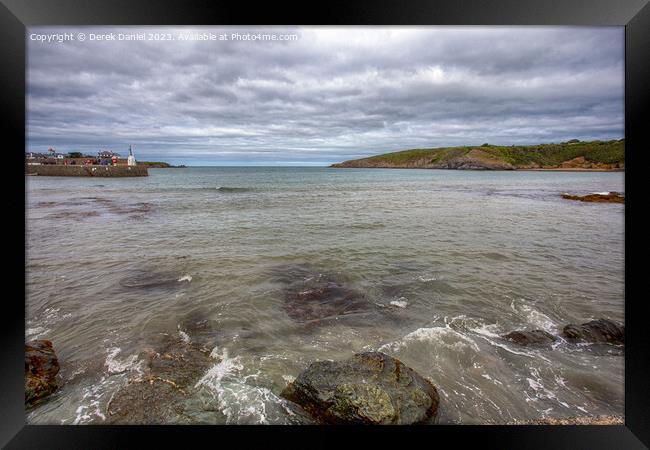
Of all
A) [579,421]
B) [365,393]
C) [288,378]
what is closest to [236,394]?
[288,378]

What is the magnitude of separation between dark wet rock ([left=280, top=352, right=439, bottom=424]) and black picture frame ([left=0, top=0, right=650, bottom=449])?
0.68 feet

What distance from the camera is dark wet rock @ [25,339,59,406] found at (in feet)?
12.1

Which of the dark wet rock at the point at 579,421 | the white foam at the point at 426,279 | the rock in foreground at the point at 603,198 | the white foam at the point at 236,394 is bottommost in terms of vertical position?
the dark wet rock at the point at 579,421

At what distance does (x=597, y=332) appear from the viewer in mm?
5039

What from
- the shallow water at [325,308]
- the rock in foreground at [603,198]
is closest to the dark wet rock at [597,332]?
the shallow water at [325,308]

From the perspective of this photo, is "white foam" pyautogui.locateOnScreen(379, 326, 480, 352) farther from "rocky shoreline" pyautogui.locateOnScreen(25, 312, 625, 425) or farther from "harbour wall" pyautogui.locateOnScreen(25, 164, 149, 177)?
"harbour wall" pyautogui.locateOnScreen(25, 164, 149, 177)

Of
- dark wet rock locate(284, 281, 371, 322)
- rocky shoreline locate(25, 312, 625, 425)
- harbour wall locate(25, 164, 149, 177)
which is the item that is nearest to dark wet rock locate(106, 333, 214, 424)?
rocky shoreline locate(25, 312, 625, 425)

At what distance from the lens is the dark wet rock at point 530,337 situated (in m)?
4.91

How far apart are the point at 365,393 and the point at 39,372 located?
401 centimetres

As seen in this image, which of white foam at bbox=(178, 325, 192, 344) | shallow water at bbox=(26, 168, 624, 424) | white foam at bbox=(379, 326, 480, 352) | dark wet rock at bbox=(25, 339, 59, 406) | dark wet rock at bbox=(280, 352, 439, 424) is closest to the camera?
dark wet rock at bbox=(280, 352, 439, 424)

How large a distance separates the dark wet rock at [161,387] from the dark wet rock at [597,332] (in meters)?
5.65

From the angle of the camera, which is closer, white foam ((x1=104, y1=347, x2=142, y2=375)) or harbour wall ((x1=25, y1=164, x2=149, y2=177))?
white foam ((x1=104, y1=347, x2=142, y2=375))

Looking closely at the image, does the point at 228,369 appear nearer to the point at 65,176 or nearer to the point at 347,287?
the point at 347,287

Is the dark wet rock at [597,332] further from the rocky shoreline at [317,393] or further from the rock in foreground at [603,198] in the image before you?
the rock in foreground at [603,198]
